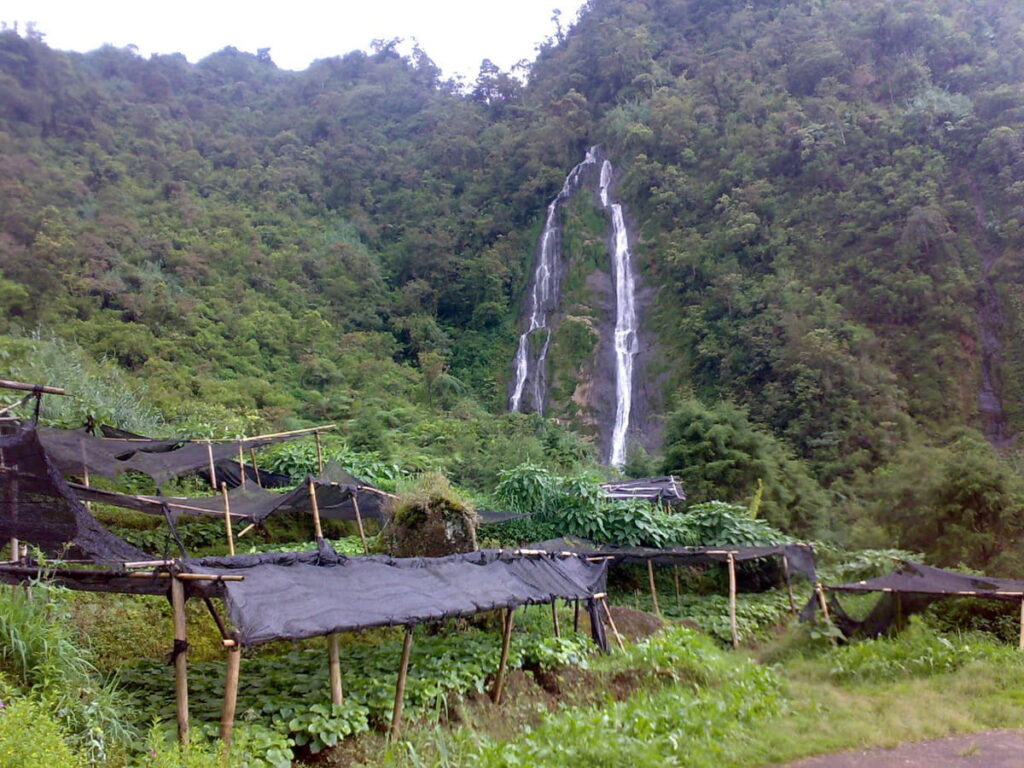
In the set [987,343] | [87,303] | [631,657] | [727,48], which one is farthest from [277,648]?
[727,48]

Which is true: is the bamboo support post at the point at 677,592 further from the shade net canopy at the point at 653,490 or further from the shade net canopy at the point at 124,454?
the shade net canopy at the point at 124,454

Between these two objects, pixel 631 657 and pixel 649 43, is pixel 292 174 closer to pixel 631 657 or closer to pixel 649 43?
pixel 649 43

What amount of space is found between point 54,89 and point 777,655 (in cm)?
3697

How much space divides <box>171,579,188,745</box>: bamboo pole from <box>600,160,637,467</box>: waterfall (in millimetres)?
19629

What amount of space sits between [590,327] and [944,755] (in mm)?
23847

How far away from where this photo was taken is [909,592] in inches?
307

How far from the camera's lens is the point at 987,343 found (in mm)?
21031

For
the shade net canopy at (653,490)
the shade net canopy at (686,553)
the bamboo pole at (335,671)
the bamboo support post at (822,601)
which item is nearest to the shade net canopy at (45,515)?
the bamboo pole at (335,671)

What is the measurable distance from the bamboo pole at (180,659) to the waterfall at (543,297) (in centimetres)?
2263

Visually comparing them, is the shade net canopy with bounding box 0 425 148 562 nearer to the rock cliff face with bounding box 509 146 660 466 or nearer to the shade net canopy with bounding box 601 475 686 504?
the shade net canopy with bounding box 601 475 686 504

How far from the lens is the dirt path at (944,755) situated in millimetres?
4914

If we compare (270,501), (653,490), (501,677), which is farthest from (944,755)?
(653,490)

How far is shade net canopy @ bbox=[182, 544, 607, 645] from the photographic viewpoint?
427 cm

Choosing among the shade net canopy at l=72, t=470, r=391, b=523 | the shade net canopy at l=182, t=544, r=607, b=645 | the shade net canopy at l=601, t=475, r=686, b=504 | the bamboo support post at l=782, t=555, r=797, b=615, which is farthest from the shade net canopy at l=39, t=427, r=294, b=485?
the bamboo support post at l=782, t=555, r=797, b=615
